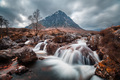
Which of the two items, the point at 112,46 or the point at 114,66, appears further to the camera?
the point at 112,46

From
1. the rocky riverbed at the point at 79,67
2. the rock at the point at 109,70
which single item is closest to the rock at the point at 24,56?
the rocky riverbed at the point at 79,67

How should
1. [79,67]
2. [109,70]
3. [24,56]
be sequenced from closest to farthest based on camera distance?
1. [109,70]
2. [79,67]
3. [24,56]

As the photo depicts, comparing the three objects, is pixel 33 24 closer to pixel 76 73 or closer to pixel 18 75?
pixel 18 75

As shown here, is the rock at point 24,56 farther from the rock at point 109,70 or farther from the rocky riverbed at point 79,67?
the rock at point 109,70

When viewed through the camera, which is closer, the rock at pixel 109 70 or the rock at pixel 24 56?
the rock at pixel 109 70

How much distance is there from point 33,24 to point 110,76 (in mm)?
33966

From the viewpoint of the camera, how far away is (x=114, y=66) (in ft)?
14.9

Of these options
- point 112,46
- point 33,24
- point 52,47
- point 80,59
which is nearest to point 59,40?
point 52,47

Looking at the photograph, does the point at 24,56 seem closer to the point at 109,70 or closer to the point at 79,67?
the point at 79,67

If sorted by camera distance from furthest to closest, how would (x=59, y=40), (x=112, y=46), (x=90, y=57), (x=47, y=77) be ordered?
(x=59, y=40), (x=90, y=57), (x=47, y=77), (x=112, y=46)

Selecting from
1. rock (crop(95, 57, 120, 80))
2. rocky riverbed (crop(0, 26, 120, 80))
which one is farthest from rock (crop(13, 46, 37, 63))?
rock (crop(95, 57, 120, 80))

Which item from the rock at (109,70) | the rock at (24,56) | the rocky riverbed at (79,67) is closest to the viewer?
the rock at (109,70)

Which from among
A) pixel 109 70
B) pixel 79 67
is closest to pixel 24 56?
pixel 79 67

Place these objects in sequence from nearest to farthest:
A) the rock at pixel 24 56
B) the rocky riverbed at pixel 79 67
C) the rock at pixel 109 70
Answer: the rock at pixel 109 70
the rocky riverbed at pixel 79 67
the rock at pixel 24 56
